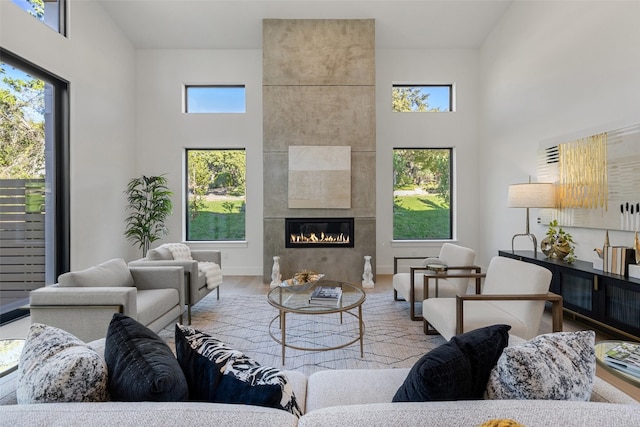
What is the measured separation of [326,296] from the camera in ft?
8.69

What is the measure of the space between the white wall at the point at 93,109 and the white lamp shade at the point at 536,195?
562cm

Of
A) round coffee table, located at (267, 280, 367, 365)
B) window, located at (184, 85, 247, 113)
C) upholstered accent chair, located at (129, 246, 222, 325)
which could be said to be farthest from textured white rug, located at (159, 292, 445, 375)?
window, located at (184, 85, 247, 113)

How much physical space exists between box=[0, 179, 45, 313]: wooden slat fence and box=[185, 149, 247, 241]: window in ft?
7.42

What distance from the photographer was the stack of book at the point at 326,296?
8.37 feet

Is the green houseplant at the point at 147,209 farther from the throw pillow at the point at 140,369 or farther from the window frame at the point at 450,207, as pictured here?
the throw pillow at the point at 140,369

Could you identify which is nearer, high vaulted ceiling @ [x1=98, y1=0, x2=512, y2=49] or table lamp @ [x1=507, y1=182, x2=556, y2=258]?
table lamp @ [x1=507, y1=182, x2=556, y2=258]

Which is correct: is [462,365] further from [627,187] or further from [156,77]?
[156,77]

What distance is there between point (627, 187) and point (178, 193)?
237 inches

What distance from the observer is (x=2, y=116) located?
10.6 ft

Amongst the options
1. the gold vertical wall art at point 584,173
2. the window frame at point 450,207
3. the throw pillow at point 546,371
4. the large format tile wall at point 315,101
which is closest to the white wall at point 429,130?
the window frame at point 450,207

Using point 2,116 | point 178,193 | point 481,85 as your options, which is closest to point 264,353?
point 2,116

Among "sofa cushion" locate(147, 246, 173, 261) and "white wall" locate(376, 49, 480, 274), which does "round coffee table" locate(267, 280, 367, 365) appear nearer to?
"sofa cushion" locate(147, 246, 173, 261)

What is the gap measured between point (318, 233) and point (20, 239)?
3.63 meters

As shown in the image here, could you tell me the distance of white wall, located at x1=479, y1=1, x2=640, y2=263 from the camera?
302 centimetres
